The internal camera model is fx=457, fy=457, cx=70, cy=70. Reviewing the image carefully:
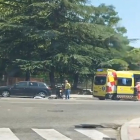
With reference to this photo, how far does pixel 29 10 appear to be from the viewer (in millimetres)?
48688

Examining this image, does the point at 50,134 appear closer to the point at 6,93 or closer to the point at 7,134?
the point at 7,134

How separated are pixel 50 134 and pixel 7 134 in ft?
4.00

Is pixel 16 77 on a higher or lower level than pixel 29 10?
lower

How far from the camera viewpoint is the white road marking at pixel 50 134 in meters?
12.2

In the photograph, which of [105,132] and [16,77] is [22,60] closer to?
[16,77]

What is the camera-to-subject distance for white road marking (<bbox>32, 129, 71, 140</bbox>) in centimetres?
1223

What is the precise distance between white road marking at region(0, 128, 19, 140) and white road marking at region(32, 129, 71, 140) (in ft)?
2.61

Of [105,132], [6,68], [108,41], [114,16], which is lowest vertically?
[105,132]

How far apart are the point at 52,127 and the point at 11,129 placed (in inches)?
60.5

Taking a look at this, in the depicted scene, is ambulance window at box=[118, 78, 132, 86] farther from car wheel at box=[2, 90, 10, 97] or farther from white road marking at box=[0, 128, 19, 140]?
white road marking at box=[0, 128, 19, 140]

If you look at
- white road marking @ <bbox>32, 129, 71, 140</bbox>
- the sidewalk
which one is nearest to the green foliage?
the sidewalk

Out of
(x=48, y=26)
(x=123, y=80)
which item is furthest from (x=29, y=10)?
(x=123, y=80)

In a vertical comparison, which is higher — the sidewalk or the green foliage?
the green foliage

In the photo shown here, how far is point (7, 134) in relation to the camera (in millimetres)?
12656
